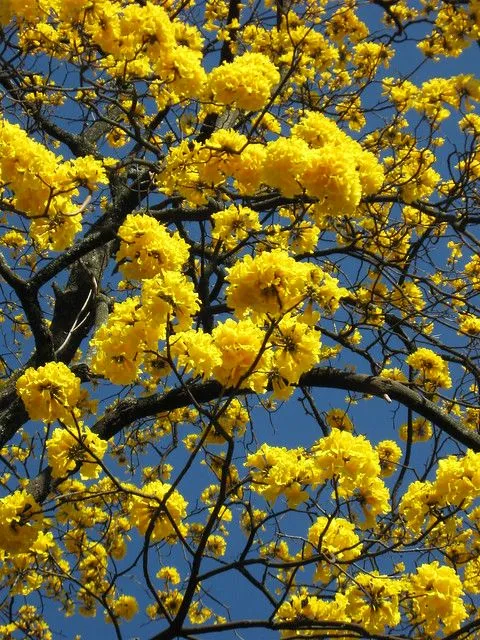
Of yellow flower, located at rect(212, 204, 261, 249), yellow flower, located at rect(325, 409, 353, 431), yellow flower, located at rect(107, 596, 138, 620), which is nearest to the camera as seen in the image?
yellow flower, located at rect(212, 204, 261, 249)

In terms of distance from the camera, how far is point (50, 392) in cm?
243

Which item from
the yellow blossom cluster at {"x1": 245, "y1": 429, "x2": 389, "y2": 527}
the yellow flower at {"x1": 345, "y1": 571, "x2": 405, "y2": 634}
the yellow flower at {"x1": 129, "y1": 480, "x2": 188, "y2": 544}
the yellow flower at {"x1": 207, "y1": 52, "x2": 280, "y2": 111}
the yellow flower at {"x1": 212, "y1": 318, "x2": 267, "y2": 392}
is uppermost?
the yellow flower at {"x1": 207, "y1": 52, "x2": 280, "y2": 111}

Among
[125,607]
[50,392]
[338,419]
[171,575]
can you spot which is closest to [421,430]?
[338,419]

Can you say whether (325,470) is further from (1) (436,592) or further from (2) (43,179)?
(2) (43,179)

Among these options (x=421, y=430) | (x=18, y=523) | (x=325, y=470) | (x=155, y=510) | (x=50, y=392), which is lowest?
(x=325, y=470)

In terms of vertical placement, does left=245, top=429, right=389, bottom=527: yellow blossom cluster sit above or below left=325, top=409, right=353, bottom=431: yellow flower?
below

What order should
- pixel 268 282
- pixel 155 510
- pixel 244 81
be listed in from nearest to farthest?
pixel 268 282 < pixel 155 510 < pixel 244 81

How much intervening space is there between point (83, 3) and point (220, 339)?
6.19 ft

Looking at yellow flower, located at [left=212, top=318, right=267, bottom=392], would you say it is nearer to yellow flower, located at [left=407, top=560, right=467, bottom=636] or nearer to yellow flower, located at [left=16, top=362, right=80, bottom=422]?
yellow flower, located at [left=16, top=362, right=80, bottom=422]

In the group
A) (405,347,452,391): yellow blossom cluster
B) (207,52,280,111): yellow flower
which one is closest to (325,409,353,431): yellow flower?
(405,347,452,391): yellow blossom cluster

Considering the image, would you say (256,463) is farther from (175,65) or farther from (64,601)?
(64,601)

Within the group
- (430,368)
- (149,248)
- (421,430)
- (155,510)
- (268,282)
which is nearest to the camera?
(268,282)

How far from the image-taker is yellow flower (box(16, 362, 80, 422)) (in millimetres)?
2434

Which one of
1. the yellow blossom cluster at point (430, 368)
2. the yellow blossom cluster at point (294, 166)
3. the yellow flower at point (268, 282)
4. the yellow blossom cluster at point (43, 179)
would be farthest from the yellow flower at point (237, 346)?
the yellow blossom cluster at point (430, 368)
